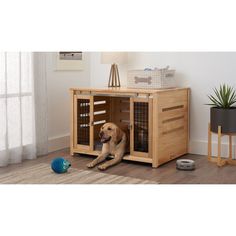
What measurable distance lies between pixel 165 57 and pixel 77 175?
5.45ft

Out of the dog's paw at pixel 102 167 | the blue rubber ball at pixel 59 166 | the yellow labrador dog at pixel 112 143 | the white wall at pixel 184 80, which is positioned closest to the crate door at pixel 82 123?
the yellow labrador dog at pixel 112 143

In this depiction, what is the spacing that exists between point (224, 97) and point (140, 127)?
804mm

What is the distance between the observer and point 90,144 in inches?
155

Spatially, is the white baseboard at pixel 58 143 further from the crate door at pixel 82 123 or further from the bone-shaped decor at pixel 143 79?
the bone-shaped decor at pixel 143 79

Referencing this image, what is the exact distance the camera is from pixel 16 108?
3.70 metres

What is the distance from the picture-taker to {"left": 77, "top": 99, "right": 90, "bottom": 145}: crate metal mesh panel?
4.00 m

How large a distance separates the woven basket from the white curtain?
3.24 ft

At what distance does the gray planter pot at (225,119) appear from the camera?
3.46 meters

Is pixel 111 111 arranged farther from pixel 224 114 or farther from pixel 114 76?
pixel 224 114

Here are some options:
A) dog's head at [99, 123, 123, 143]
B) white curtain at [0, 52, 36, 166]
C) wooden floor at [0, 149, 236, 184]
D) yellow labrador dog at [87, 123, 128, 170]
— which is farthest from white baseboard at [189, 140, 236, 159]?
white curtain at [0, 52, 36, 166]

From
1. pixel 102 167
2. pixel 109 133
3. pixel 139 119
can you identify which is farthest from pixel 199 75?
pixel 102 167
